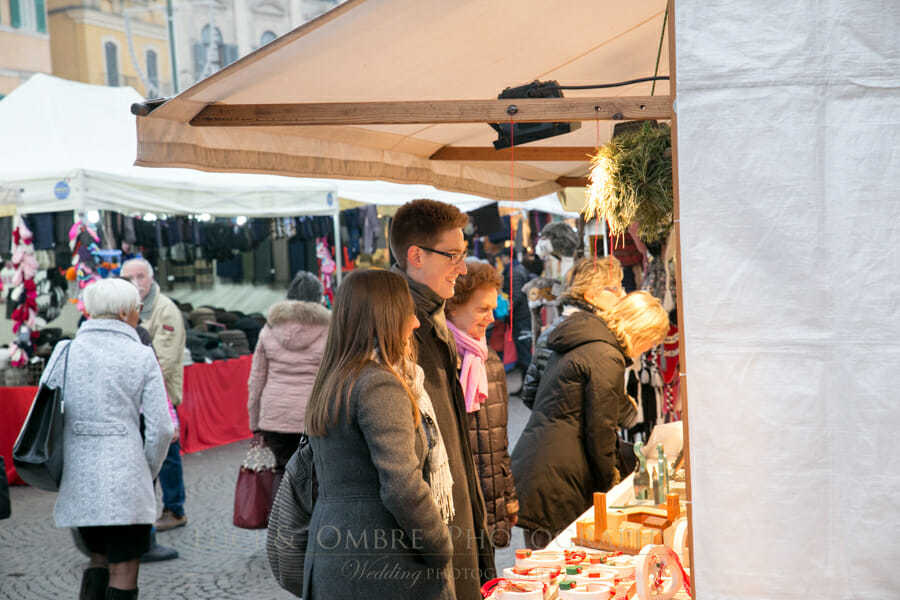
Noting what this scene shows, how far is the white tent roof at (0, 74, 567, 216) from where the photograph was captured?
7324 millimetres

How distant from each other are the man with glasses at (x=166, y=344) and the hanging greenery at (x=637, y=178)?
4071 mm

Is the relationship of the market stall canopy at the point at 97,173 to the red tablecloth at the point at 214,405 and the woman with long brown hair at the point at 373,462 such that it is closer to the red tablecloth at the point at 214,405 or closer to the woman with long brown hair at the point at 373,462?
the red tablecloth at the point at 214,405

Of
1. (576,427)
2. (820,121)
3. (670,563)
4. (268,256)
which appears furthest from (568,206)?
(268,256)

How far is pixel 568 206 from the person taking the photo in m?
7.55

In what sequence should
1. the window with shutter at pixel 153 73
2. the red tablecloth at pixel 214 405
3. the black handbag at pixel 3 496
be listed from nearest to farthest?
the black handbag at pixel 3 496 < the red tablecloth at pixel 214 405 < the window with shutter at pixel 153 73

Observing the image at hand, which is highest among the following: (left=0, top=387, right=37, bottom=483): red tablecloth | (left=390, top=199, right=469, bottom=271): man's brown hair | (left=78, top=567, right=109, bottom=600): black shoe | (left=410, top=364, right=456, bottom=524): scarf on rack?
(left=390, top=199, right=469, bottom=271): man's brown hair

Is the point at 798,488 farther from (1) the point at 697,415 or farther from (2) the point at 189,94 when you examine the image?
→ (2) the point at 189,94

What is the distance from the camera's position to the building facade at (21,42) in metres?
19.6

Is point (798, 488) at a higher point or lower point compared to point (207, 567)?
higher

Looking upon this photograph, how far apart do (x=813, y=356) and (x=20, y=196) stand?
7.05m

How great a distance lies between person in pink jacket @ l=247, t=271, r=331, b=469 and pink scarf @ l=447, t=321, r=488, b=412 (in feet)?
7.09

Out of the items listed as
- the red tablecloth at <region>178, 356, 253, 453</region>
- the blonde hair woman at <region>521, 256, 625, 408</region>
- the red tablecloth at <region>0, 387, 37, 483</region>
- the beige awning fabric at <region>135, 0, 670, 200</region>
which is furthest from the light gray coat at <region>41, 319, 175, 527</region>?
the red tablecloth at <region>178, 356, 253, 453</region>

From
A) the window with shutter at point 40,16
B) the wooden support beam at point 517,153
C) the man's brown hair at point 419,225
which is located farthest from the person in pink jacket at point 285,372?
the window with shutter at point 40,16

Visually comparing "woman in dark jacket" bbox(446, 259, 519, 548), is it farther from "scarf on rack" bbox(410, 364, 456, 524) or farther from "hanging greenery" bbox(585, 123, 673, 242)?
"scarf on rack" bbox(410, 364, 456, 524)
